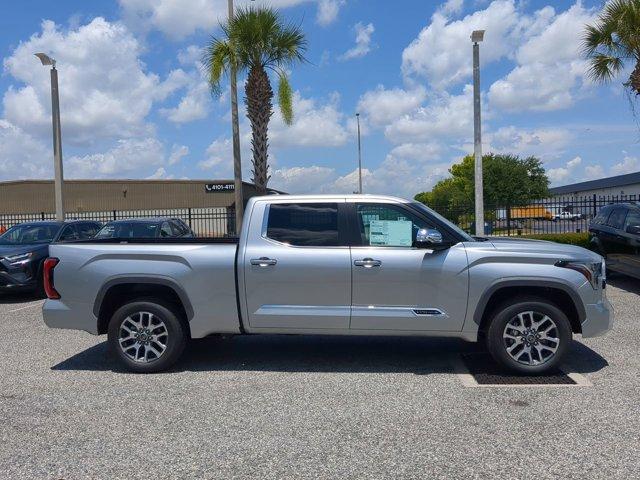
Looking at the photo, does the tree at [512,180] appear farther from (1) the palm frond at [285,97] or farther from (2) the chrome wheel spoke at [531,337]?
(2) the chrome wheel spoke at [531,337]

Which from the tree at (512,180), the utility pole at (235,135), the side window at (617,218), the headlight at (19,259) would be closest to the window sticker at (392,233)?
the side window at (617,218)

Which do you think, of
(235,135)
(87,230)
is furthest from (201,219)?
(87,230)

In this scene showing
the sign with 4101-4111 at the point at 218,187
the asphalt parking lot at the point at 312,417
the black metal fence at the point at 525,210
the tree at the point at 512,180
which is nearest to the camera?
the asphalt parking lot at the point at 312,417

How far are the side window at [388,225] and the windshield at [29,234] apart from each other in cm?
928

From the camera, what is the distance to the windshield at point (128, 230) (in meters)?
13.6

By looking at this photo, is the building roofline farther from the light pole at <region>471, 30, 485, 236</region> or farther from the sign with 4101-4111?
the light pole at <region>471, 30, 485, 236</region>

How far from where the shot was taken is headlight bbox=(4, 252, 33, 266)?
11966 millimetres

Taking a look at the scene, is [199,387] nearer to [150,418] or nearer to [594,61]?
[150,418]

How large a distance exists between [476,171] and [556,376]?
1066cm

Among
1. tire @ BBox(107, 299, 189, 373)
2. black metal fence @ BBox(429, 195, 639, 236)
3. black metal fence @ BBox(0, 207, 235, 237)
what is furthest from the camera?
black metal fence @ BBox(0, 207, 235, 237)

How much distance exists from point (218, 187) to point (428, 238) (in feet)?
154

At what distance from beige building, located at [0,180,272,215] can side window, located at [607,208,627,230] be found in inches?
1534

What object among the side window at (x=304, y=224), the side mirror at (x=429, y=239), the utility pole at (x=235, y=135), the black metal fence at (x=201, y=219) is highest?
the utility pole at (x=235, y=135)

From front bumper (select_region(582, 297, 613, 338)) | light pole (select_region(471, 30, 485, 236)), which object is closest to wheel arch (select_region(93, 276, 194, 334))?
front bumper (select_region(582, 297, 613, 338))
